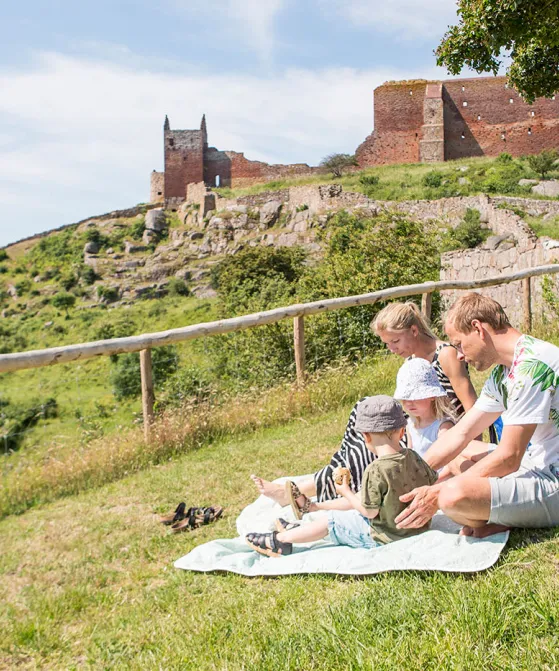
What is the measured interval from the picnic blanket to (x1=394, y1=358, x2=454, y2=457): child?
45cm

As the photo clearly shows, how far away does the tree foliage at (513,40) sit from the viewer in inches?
227

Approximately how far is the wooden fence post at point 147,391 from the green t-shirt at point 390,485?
2.95 meters

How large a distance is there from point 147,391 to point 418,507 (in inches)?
127

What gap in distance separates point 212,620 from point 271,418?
341 centimetres

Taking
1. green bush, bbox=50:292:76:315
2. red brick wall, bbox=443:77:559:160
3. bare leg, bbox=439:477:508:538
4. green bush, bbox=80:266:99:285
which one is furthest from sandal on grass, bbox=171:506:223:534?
red brick wall, bbox=443:77:559:160

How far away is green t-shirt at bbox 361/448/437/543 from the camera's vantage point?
2.75 metres

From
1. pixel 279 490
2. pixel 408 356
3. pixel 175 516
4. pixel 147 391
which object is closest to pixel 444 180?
pixel 147 391

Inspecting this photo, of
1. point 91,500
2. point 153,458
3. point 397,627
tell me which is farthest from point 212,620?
point 153,458

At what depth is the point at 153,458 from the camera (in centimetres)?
530

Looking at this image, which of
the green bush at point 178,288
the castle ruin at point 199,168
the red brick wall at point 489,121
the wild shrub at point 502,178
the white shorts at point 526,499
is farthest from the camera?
the castle ruin at point 199,168

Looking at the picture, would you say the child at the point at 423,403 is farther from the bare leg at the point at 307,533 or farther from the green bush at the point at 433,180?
the green bush at the point at 433,180

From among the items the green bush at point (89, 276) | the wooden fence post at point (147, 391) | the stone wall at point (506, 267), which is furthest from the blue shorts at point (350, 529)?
the green bush at point (89, 276)

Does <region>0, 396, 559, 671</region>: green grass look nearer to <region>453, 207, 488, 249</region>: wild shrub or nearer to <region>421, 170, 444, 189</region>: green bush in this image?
<region>453, 207, 488, 249</region>: wild shrub

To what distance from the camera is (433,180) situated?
102 ft
